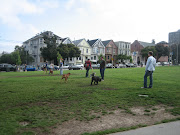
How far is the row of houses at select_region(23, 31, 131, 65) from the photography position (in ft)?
194

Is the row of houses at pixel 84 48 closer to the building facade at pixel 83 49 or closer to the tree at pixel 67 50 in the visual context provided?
the building facade at pixel 83 49

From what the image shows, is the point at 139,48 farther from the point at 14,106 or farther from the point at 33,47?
the point at 14,106

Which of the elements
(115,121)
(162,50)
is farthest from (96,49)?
(115,121)

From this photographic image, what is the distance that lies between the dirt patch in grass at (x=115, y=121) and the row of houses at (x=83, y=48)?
165ft

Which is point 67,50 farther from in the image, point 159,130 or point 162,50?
point 162,50

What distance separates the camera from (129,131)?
3.66 m

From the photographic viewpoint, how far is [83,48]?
210 ft

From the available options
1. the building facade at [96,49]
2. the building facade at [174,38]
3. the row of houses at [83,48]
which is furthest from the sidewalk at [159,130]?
the building facade at [174,38]

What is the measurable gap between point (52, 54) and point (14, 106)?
4518cm

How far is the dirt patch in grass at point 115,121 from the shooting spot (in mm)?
3789

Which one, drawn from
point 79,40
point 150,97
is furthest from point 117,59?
point 150,97

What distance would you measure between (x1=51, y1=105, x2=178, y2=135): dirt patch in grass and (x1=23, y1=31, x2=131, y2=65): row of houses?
50.2 meters

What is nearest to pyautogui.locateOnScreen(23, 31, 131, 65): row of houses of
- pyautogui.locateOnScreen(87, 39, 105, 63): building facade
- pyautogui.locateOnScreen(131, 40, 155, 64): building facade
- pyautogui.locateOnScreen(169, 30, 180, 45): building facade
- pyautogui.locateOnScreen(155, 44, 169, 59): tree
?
pyautogui.locateOnScreen(87, 39, 105, 63): building facade

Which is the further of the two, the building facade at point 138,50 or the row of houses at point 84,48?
the building facade at point 138,50
